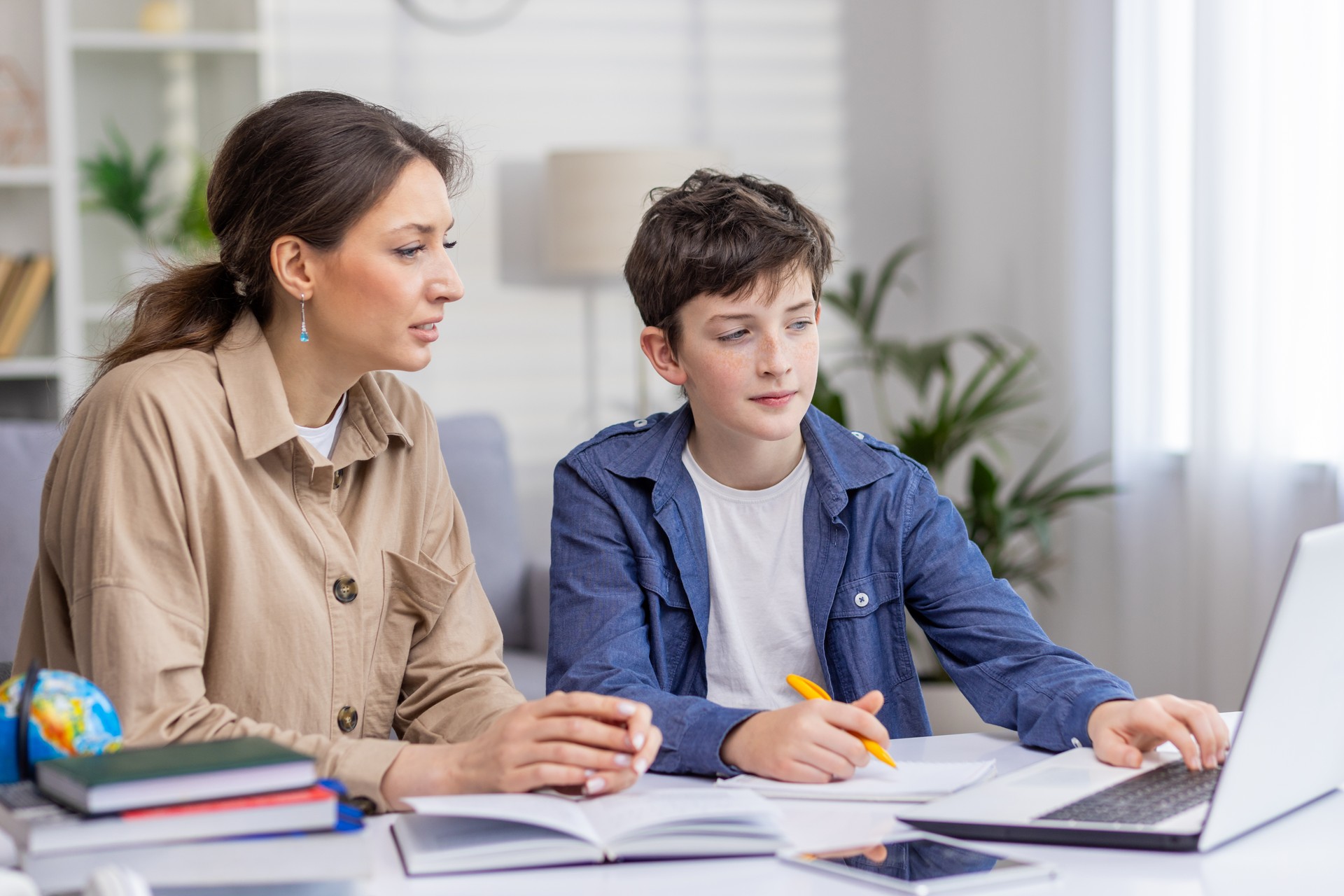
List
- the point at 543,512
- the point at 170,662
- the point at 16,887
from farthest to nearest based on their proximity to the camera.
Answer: the point at 543,512 → the point at 170,662 → the point at 16,887

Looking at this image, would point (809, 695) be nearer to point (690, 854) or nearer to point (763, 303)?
point (690, 854)

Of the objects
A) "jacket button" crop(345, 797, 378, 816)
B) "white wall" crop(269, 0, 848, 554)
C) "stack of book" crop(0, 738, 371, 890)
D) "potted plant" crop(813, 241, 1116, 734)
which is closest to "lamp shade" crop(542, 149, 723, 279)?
"white wall" crop(269, 0, 848, 554)

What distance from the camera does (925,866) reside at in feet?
2.82

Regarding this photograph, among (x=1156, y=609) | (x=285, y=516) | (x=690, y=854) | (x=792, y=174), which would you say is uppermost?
(x=792, y=174)

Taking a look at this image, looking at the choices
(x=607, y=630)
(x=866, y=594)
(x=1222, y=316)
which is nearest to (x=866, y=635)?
(x=866, y=594)

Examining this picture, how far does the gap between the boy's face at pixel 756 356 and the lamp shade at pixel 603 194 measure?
1.73 m

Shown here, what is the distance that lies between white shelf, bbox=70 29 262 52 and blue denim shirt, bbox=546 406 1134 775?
2.28 m

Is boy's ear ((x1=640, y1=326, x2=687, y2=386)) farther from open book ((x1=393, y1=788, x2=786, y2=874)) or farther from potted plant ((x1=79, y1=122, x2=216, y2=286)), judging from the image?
potted plant ((x1=79, y1=122, x2=216, y2=286))

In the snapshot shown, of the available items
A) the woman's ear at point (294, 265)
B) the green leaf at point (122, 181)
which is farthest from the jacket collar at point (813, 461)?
the green leaf at point (122, 181)

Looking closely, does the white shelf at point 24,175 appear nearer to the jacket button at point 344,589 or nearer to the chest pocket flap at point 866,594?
the jacket button at point 344,589

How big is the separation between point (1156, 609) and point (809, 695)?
1895 mm

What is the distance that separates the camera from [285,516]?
126 centimetres

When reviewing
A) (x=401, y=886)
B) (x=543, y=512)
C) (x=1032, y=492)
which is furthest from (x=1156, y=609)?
(x=401, y=886)

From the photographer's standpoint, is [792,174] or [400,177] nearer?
[400,177]
